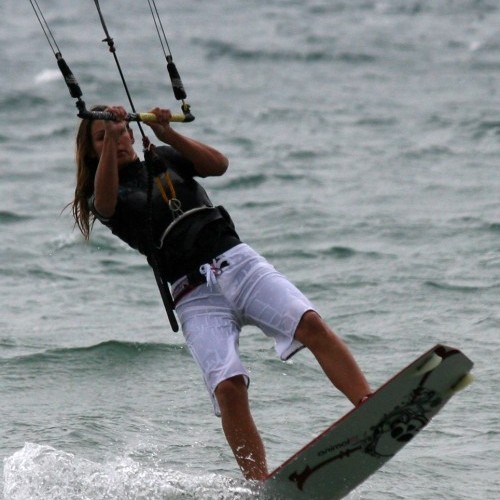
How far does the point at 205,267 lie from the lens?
655cm

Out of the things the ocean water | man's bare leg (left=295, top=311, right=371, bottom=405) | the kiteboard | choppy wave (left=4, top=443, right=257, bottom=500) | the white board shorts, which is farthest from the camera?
the ocean water

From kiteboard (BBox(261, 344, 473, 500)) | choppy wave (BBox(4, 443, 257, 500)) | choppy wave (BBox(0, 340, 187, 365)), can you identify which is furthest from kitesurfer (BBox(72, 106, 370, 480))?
choppy wave (BBox(0, 340, 187, 365))

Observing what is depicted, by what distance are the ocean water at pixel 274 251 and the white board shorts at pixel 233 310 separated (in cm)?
69

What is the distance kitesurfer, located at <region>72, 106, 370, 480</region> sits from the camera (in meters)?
6.38

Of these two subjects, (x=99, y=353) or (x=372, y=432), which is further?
(x=99, y=353)

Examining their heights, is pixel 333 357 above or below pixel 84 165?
below

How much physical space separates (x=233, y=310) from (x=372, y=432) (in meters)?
0.89

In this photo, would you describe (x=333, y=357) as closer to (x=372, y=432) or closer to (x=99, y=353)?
(x=372, y=432)

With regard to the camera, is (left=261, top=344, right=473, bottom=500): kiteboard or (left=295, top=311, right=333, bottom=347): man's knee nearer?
(left=261, top=344, right=473, bottom=500): kiteboard

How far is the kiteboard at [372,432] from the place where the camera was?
617 centimetres

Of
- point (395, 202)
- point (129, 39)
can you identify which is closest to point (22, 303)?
point (395, 202)

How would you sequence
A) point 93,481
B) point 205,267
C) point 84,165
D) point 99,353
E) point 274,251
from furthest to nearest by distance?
point 274,251 < point 99,353 < point 93,481 < point 84,165 < point 205,267

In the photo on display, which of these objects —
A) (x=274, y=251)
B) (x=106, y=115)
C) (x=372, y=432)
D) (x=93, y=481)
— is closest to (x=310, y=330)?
(x=372, y=432)

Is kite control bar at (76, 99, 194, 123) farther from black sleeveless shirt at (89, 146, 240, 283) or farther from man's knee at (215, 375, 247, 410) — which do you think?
man's knee at (215, 375, 247, 410)
